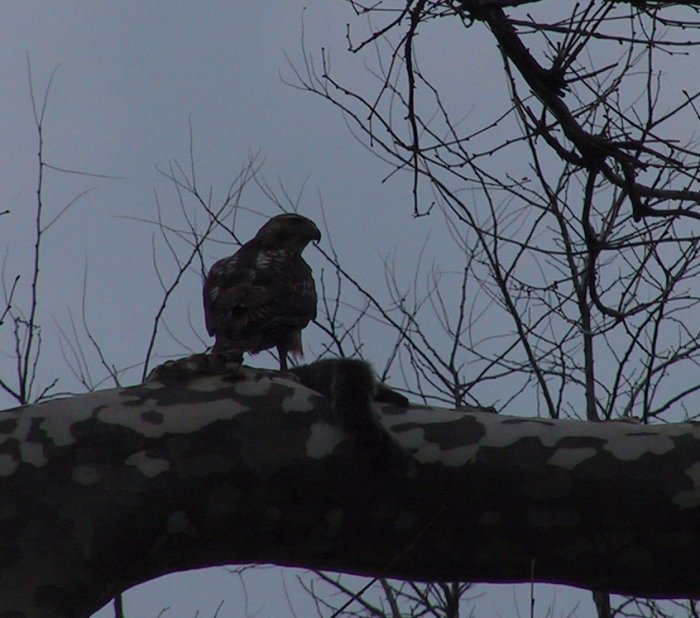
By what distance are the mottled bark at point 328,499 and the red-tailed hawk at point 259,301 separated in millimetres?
3454

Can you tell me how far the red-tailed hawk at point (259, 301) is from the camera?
246 inches

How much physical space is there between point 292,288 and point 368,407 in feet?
13.7

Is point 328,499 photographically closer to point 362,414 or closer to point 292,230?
point 362,414

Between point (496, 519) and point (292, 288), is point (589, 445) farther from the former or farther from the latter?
point (292, 288)

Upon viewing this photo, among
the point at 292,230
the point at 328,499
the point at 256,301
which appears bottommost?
the point at 328,499

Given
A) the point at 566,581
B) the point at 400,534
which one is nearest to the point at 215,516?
the point at 400,534

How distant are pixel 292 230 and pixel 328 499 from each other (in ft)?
17.3

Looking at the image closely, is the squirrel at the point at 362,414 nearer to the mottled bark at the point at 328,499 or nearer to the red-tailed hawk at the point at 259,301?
the mottled bark at the point at 328,499

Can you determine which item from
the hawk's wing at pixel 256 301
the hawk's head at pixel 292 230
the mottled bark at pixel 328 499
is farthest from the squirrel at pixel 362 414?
the hawk's head at pixel 292 230

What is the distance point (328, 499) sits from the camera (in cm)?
249

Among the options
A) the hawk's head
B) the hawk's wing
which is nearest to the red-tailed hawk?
the hawk's wing

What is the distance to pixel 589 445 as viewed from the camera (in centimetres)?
252

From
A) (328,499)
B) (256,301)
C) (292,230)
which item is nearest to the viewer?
(328,499)

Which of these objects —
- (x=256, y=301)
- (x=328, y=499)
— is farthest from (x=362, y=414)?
(x=256, y=301)
